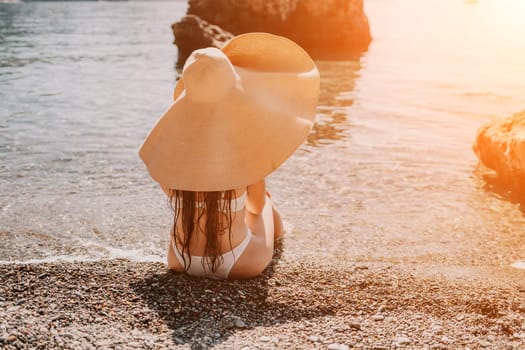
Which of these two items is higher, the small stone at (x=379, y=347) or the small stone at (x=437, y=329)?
the small stone at (x=379, y=347)

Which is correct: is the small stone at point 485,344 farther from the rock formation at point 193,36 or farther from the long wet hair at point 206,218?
the rock formation at point 193,36

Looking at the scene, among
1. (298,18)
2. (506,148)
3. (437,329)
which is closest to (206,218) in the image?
(437,329)

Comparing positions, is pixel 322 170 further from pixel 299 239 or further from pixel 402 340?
pixel 402 340

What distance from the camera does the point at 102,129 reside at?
31.6 ft

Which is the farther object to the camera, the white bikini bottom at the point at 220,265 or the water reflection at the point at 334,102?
the water reflection at the point at 334,102

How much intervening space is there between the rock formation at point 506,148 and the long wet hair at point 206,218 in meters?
4.06

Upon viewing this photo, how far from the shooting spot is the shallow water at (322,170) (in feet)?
16.9

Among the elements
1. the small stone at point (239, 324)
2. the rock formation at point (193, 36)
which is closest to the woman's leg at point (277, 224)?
the small stone at point (239, 324)

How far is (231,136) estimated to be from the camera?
3.65 meters

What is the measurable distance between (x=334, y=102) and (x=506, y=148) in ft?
20.8

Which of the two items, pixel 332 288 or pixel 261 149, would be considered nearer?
pixel 261 149

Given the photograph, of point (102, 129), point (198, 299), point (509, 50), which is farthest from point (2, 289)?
point (509, 50)

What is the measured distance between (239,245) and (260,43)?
158 cm

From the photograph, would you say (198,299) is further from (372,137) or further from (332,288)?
(372,137)
